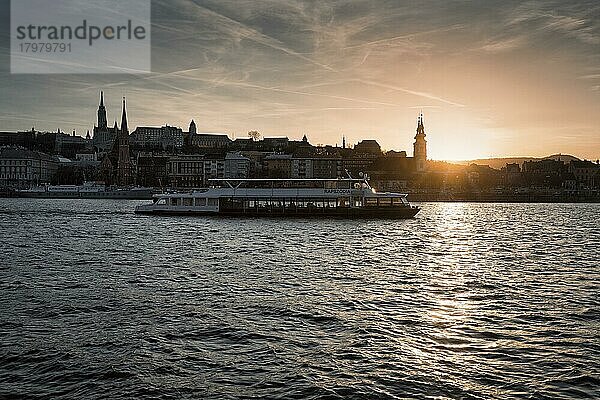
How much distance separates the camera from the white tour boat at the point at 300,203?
74.2 m

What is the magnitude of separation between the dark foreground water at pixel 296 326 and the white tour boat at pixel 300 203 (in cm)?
3816

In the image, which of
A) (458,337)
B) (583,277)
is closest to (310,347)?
(458,337)

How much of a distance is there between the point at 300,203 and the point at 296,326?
63.1 metres

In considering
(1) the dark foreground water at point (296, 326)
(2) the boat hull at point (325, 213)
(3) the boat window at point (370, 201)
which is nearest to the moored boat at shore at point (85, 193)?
(2) the boat hull at point (325, 213)

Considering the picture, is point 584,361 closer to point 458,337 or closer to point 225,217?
point 458,337

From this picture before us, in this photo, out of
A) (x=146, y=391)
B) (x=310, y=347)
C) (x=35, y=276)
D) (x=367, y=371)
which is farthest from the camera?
(x=35, y=276)

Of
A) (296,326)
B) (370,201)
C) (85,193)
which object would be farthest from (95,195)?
(296,326)

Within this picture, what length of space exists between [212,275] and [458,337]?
13818mm

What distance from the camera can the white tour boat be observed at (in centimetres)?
7425

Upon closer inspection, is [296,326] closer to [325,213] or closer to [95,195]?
[325,213]

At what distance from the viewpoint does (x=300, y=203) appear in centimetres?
8062

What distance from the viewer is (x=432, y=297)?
22.3 m

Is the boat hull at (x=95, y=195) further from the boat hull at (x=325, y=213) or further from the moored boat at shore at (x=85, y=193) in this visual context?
the boat hull at (x=325, y=213)

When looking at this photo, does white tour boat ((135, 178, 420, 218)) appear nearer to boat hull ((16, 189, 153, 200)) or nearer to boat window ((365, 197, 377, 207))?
boat window ((365, 197, 377, 207))
